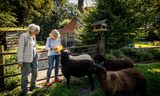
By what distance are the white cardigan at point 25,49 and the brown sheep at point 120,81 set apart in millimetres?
2220

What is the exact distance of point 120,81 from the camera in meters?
8.38

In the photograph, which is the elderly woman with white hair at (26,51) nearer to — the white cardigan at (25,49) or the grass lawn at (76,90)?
the white cardigan at (25,49)

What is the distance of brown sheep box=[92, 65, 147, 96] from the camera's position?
7.92 meters

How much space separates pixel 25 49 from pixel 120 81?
314cm

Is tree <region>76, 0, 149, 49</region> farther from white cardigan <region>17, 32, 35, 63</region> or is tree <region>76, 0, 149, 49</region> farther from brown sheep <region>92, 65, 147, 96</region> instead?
white cardigan <region>17, 32, 35, 63</region>

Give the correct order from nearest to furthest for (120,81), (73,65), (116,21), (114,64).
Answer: (120,81)
(73,65)
(114,64)
(116,21)

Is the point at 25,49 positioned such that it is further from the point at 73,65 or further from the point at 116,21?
the point at 116,21

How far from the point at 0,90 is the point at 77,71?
3.02 meters

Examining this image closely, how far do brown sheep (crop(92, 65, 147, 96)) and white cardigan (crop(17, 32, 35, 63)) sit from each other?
2.22m

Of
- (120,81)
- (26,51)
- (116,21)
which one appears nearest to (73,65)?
(26,51)

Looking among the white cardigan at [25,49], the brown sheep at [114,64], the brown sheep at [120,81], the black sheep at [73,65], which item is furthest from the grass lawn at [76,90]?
the white cardigan at [25,49]

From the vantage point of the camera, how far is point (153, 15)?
1548cm

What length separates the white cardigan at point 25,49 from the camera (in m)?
8.60

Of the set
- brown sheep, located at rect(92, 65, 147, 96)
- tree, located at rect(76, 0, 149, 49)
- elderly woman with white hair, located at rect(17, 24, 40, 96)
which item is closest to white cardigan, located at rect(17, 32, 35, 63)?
elderly woman with white hair, located at rect(17, 24, 40, 96)
